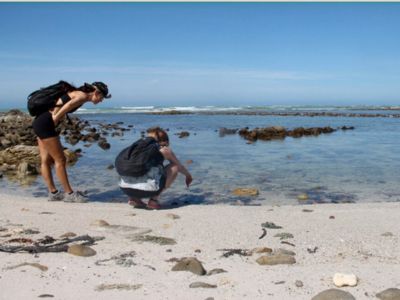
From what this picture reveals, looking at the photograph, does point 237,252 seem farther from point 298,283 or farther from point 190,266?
point 298,283

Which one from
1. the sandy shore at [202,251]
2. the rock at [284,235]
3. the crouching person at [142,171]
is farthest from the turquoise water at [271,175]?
the rock at [284,235]

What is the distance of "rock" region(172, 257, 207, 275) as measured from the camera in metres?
3.83

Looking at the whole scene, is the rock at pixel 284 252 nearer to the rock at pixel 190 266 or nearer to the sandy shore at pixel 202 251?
the sandy shore at pixel 202 251

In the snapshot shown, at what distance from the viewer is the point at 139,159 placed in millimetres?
6477

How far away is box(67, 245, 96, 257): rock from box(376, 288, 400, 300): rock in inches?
94.8

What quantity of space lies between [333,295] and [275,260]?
86 centimetres

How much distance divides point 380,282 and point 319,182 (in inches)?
231

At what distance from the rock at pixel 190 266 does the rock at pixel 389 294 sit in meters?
1.32

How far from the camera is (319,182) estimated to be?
30.7 feet

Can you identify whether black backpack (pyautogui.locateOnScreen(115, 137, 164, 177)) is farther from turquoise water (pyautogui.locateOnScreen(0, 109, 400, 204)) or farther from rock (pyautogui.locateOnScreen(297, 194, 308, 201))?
rock (pyautogui.locateOnScreen(297, 194, 308, 201))

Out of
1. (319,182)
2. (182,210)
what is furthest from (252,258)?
(319,182)

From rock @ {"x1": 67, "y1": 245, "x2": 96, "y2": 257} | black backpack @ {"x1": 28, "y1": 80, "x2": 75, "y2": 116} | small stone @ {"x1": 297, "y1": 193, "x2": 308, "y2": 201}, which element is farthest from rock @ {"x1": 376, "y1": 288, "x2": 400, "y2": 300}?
black backpack @ {"x1": 28, "y1": 80, "x2": 75, "y2": 116}

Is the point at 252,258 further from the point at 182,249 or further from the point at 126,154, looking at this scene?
the point at 126,154

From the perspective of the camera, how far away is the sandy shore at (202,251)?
3514 millimetres
